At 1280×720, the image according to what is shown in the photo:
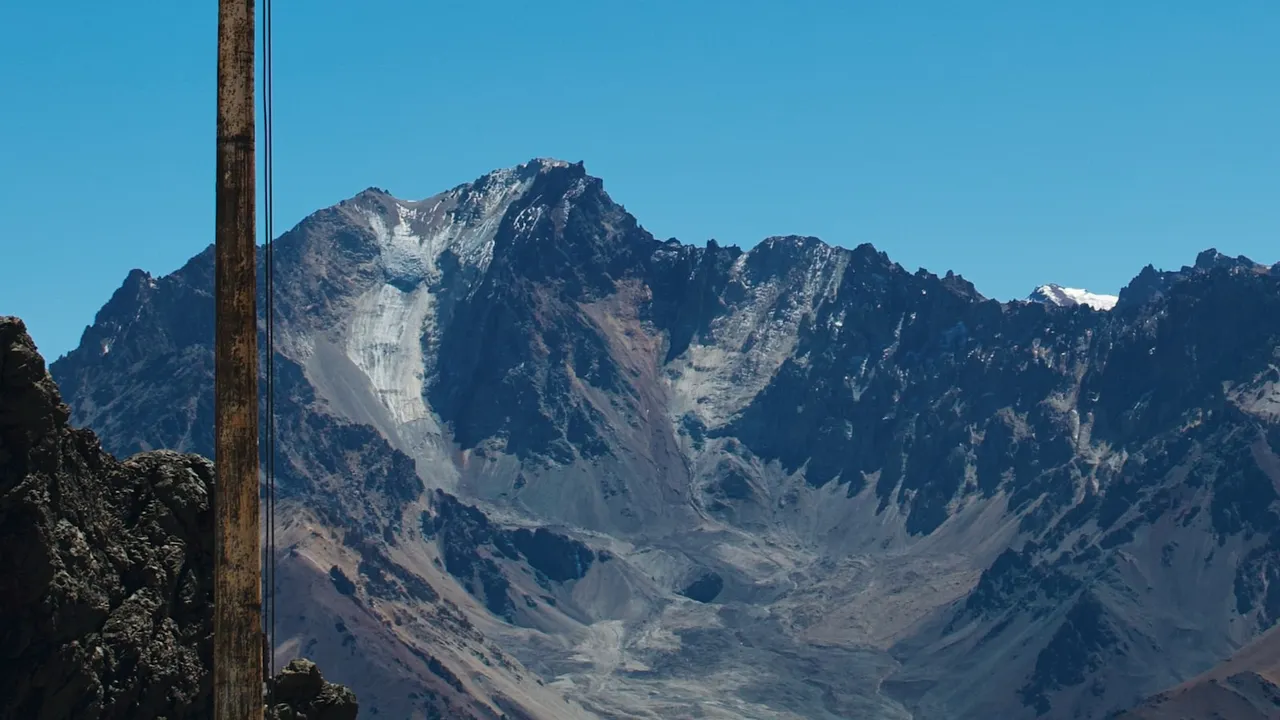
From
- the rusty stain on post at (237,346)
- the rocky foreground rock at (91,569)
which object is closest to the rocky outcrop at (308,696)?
the rocky foreground rock at (91,569)

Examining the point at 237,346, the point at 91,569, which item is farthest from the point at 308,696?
the point at 237,346

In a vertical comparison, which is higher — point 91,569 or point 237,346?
point 237,346

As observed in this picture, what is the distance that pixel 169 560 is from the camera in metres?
44.9

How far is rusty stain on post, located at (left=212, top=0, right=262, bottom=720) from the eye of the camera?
27484 millimetres

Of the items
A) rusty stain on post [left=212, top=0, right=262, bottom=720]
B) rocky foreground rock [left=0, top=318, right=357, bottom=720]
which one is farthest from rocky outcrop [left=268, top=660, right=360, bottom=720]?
rusty stain on post [left=212, top=0, right=262, bottom=720]

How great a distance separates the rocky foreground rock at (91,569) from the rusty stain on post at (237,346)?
560 inches

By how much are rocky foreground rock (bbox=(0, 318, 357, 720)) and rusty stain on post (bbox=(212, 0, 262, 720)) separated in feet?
46.7

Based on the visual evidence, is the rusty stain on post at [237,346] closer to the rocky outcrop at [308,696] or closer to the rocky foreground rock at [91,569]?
the rocky foreground rock at [91,569]

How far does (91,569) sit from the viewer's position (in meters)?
42.5

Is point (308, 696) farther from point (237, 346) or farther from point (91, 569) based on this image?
point (237, 346)

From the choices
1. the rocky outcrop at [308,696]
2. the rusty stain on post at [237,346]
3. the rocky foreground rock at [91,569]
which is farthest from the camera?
the rocky outcrop at [308,696]

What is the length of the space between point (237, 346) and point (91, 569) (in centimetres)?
1668

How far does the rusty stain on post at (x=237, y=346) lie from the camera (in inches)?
1082

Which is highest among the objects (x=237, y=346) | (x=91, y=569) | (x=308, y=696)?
(x=237, y=346)
